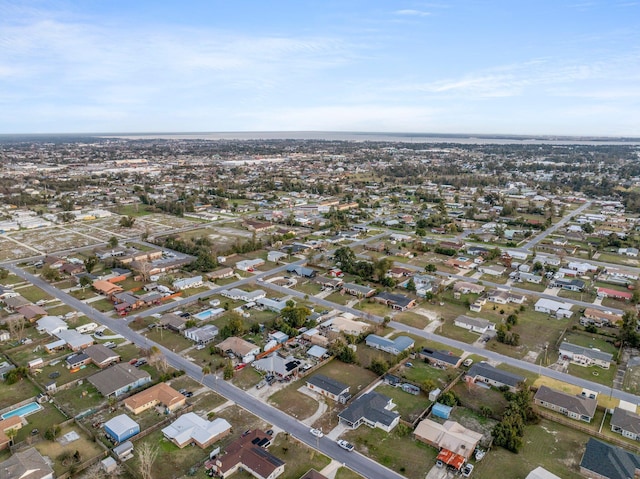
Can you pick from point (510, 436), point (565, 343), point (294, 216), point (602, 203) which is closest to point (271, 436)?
point (510, 436)

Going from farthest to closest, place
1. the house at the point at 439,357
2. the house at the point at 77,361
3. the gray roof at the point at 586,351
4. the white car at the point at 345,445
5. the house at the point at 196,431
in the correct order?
the gray roof at the point at 586,351 < the house at the point at 439,357 < the house at the point at 77,361 < the house at the point at 196,431 < the white car at the point at 345,445

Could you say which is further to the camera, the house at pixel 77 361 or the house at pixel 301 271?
the house at pixel 301 271

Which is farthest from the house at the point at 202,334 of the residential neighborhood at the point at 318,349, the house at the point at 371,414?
the house at the point at 371,414

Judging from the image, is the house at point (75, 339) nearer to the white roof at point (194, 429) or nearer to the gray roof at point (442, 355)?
the white roof at point (194, 429)

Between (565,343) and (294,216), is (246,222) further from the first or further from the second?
(565,343)

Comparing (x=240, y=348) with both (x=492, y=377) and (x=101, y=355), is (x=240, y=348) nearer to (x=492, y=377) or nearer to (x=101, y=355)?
(x=101, y=355)
